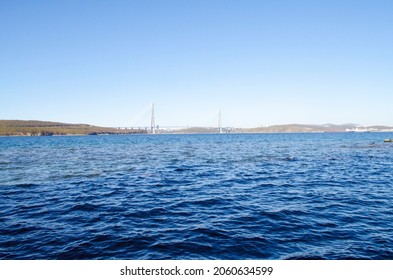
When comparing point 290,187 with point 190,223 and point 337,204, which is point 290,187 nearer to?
point 337,204

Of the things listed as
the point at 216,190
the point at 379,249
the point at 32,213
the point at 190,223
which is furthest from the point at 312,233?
the point at 32,213

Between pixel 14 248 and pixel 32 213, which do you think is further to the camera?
pixel 32 213

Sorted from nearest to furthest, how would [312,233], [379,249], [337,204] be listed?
[379,249] → [312,233] → [337,204]

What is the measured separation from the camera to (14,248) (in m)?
9.49

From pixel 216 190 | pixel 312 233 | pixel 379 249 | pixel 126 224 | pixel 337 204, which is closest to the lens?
pixel 379 249
